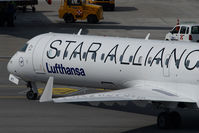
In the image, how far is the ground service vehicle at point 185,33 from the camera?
49875 mm

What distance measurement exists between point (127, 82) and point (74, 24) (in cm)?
4038

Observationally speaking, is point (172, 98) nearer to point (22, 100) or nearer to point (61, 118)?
point (61, 118)

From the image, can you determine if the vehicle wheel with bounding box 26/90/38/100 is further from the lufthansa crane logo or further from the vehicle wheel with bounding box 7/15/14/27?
the vehicle wheel with bounding box 7/15/14/27

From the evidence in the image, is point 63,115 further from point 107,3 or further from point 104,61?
point 107,3

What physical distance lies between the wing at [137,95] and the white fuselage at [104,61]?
0.35 metres

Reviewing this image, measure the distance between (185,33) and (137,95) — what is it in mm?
29291

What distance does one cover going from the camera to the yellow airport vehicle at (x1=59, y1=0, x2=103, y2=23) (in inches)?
2515

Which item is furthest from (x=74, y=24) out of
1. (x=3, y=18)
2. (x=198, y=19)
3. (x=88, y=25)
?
(x=198, y=19)

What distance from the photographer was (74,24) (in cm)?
6419

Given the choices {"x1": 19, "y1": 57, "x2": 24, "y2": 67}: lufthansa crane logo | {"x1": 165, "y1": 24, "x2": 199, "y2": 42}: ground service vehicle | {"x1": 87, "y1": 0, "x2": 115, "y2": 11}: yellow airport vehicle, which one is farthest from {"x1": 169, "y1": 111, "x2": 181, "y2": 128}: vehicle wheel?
{"x1": 87, "y1": 0, "x2": 115, "y2": 11}: yellow airport vehicle

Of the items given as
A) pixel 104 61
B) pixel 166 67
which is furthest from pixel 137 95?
pixel 104 61

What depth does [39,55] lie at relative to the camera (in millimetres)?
26641

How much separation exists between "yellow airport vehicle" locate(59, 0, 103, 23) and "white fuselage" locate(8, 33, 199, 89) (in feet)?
120

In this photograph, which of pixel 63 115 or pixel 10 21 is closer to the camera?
pixel 63 115
